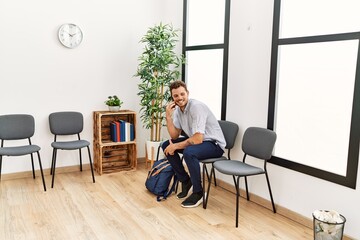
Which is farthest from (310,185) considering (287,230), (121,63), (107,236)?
(121,63)

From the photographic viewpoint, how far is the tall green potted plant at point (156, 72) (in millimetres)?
4152

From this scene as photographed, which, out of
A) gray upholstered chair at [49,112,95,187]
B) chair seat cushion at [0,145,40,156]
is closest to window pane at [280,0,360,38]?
gray upholstered chair at [49,112,95,187]

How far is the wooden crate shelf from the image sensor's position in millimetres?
4246

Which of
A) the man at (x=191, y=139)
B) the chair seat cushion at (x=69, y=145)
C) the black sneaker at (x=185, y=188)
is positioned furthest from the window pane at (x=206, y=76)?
the chair seat cushion at (x=69, y=145)

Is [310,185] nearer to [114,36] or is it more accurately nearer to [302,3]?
[302,3]

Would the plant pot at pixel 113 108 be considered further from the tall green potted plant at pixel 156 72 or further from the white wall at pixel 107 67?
the tall green potted plant at pixel 156 72

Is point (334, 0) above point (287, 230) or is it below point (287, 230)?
above

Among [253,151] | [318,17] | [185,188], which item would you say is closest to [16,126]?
[185,188]

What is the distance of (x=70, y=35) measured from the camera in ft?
13.5

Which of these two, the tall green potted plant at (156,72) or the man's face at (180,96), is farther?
the tall green potted plant at (156,72)

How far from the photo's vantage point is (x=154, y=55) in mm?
4148

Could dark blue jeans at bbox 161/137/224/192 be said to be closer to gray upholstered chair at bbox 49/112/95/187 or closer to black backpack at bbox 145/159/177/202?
black backpack at bbox 145/159/177/202

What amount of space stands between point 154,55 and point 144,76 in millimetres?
297

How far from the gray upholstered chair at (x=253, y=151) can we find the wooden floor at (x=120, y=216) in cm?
24
